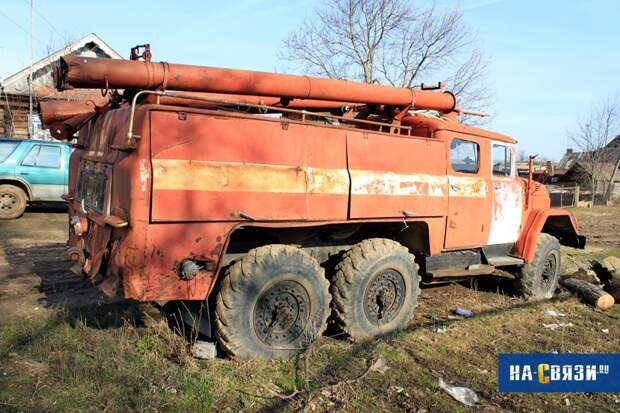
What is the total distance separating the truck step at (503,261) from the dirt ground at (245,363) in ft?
2.14

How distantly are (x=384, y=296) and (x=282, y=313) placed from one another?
51.8 inches

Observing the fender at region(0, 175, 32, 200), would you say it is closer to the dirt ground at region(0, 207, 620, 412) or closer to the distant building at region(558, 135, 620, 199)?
the dirt ground at region(0, 207, 620, 412)

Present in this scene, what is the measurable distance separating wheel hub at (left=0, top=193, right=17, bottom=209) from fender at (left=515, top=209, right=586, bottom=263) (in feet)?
37.1

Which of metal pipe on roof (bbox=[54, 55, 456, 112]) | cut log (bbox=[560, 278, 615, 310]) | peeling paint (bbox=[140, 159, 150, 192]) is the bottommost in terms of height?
cut log (bbox=[560, 278, 615, 310])

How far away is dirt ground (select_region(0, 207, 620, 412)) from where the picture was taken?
12.5 ft

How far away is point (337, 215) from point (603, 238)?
13.5 meters

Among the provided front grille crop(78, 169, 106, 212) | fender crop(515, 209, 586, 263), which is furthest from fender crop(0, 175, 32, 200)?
fender crop(515, 209, 586, 263)

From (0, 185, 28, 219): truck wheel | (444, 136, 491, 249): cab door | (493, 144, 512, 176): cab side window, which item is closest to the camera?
(444, 136, 491, 249): cab door

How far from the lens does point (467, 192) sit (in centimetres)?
618

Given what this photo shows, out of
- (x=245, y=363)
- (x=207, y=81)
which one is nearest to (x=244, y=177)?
(x=207, y=81)

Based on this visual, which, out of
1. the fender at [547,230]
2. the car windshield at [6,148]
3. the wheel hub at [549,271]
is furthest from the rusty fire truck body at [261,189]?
the car windshield at [6,148]

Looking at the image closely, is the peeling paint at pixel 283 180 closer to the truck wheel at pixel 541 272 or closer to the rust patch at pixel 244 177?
the rust patch at pixel 244 177

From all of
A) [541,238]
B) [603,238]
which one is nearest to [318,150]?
[541,238]

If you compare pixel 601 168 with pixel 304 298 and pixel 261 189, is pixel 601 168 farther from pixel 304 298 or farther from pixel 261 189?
pixel 261 189
